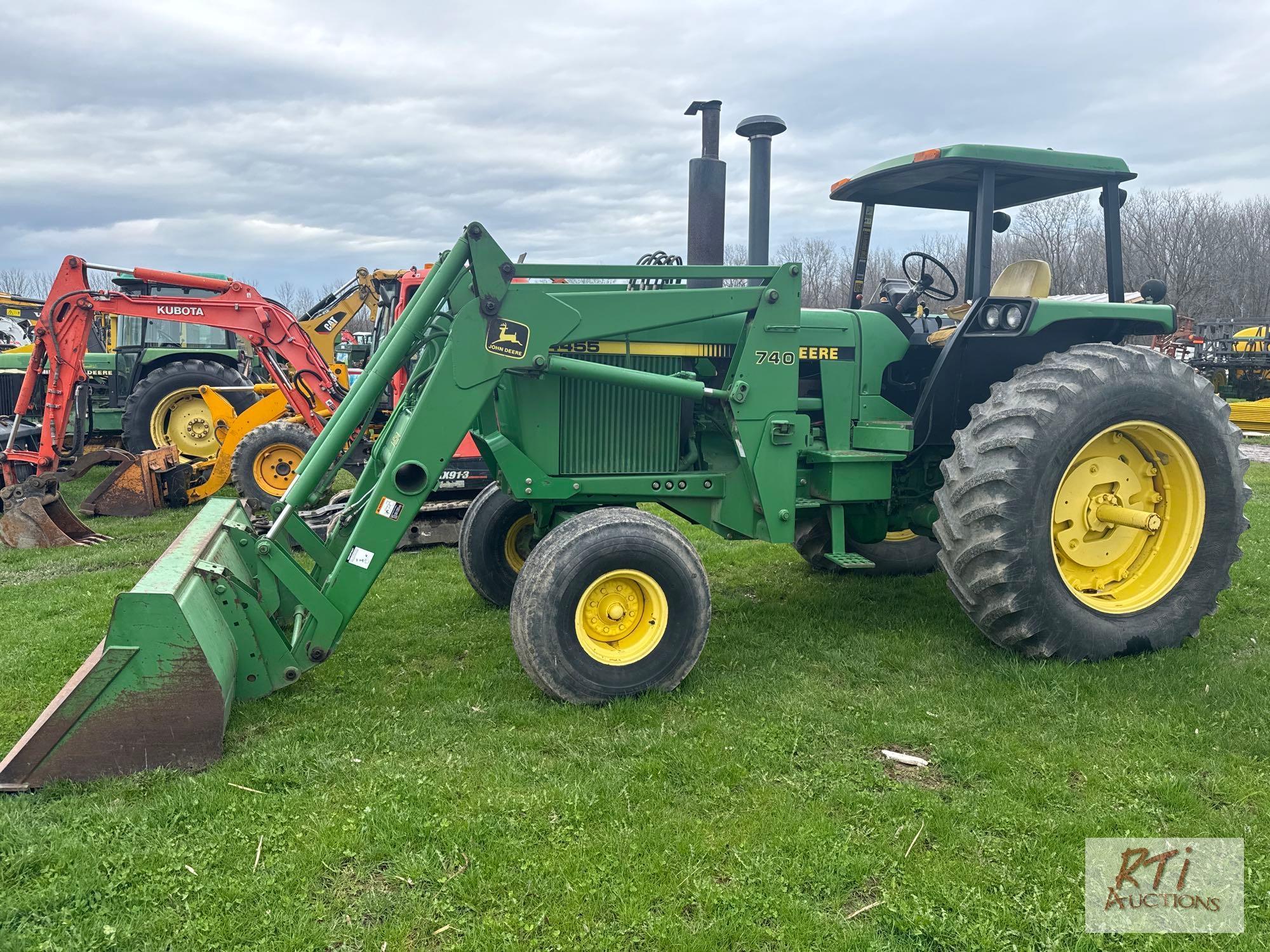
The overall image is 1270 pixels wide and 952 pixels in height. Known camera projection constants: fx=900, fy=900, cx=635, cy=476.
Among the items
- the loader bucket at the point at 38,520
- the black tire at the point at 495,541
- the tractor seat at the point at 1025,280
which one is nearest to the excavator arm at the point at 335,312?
the loader bucket at the point at 38,520

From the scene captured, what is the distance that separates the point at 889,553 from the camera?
6.50m

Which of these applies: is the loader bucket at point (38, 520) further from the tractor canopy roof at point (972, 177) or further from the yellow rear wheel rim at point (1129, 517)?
the yellow rear wheel rim at point (1129, 517)

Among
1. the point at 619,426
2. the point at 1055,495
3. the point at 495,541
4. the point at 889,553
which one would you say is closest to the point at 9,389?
the point at 495,541

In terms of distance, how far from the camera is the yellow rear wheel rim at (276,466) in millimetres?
9742

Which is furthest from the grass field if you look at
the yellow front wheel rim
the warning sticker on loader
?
the warning sticker on loader

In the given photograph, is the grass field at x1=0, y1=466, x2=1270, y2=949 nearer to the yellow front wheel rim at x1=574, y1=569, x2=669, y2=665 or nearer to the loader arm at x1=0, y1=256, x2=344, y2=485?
the yellow front wheel rim at x1=574, y1=569, x2=669, y2=665

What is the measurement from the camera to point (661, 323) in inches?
178

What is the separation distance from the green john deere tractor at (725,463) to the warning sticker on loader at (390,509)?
0.03ft

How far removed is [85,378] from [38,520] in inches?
121

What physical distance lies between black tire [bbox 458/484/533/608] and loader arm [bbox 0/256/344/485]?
4.99 m

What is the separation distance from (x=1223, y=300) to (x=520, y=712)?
38.6 meters

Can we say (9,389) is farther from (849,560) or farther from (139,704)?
(849,560)

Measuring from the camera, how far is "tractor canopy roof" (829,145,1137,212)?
492cm

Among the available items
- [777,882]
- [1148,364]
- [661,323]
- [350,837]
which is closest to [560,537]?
[661,323]
